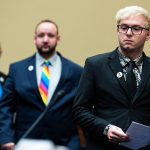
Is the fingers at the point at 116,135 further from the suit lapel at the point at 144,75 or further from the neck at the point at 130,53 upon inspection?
the neck at the point at 130,53

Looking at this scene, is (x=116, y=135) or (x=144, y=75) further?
(x=144, y=75)

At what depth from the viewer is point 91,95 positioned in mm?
2672

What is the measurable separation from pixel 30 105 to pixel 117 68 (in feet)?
2.70

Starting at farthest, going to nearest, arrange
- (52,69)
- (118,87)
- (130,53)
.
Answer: (52,69)
(130,53)
(118,87)

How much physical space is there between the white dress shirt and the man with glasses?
0.51 m

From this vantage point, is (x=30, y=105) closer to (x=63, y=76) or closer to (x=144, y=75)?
(x=63, y=76)

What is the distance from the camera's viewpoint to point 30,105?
125 inches

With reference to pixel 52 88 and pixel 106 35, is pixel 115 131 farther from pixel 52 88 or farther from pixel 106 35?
pixel 106 35

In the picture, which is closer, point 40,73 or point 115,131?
point 115,131

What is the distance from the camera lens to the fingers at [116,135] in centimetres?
243

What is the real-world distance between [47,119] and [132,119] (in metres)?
0.75

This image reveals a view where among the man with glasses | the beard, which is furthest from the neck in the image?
the beard

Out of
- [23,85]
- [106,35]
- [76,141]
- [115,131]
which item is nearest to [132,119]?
[115,131]

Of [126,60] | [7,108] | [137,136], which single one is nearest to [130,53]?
[126,60]
